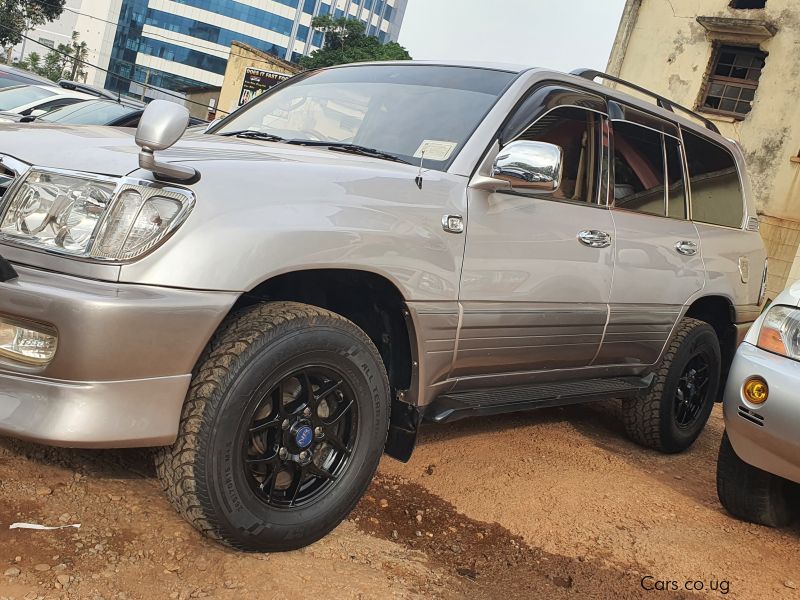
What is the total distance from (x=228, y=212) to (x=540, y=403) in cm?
191

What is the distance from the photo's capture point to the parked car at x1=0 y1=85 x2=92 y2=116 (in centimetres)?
941

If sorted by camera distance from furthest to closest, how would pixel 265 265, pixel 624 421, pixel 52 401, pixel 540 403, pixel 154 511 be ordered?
pixel 624 421, pixel 540 403, pixel 154 511, pixel 265 265, pixel 52 401

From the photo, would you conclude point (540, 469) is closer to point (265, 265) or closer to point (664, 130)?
point (664, 130)

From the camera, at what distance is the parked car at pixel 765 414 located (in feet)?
9.97

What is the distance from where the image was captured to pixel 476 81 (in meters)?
3.38

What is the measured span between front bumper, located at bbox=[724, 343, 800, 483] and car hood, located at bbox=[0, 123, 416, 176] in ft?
5.32

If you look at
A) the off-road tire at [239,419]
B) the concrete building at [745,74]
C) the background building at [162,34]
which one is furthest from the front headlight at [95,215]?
the background building at [162,34]

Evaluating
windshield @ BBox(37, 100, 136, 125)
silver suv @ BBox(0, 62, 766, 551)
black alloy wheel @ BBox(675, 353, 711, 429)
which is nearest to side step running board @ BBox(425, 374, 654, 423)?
silver suv @ BBox(0, 62, 766, 551)

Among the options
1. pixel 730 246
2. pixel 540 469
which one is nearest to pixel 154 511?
pixel 540 469

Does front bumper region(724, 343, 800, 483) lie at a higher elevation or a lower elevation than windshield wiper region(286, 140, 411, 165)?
lower

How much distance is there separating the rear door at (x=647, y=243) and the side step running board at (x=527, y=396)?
5.0 inches

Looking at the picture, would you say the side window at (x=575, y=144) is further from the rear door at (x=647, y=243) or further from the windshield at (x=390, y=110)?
the windshield at (x=390, y=110)

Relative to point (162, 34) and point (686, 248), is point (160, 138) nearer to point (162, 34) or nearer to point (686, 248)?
point (686, 248)

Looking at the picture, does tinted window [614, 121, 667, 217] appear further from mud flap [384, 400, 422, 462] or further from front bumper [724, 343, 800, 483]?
mud flap [384, 400, 422, 462]
